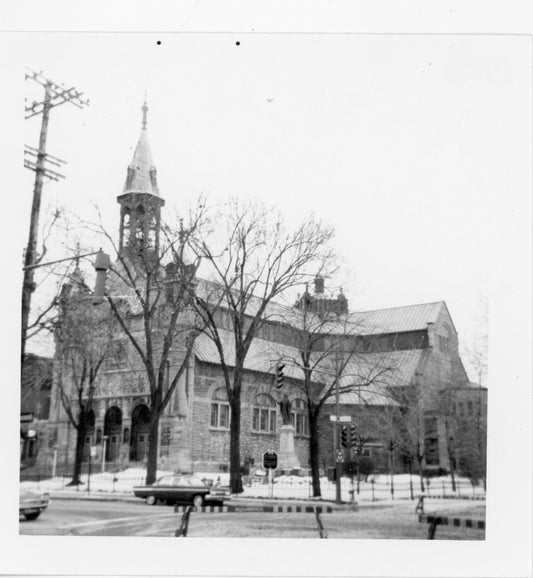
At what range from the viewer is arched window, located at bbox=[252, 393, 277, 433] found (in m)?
16.1

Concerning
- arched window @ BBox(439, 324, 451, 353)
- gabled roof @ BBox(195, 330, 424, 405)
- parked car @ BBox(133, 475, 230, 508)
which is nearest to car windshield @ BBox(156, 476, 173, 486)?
parked car @ BBox(133, 475, 230, 508)

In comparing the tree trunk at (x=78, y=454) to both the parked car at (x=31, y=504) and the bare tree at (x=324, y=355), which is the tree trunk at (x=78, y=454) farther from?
the bare tree at (x=324, y=355)

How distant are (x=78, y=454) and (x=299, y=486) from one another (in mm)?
4582

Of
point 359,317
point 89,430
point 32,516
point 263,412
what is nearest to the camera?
point 32,516

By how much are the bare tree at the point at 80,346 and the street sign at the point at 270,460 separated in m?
3.83

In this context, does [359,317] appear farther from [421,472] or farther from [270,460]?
[270,460]

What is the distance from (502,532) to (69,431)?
8717mm

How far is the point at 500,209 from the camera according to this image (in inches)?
588

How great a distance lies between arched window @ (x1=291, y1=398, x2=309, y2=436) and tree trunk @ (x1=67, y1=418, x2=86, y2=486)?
4375 mm

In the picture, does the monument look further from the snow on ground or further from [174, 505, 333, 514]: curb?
[174, 505, 333, 514]: curb

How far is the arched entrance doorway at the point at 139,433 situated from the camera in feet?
52.6

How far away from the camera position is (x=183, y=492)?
1555cm

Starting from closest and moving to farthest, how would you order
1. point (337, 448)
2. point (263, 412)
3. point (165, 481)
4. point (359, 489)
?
point (359, 489), point (165, 481), point (337, 448), point (263, 412)

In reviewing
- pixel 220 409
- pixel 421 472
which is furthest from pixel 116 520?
pixel 421 472
